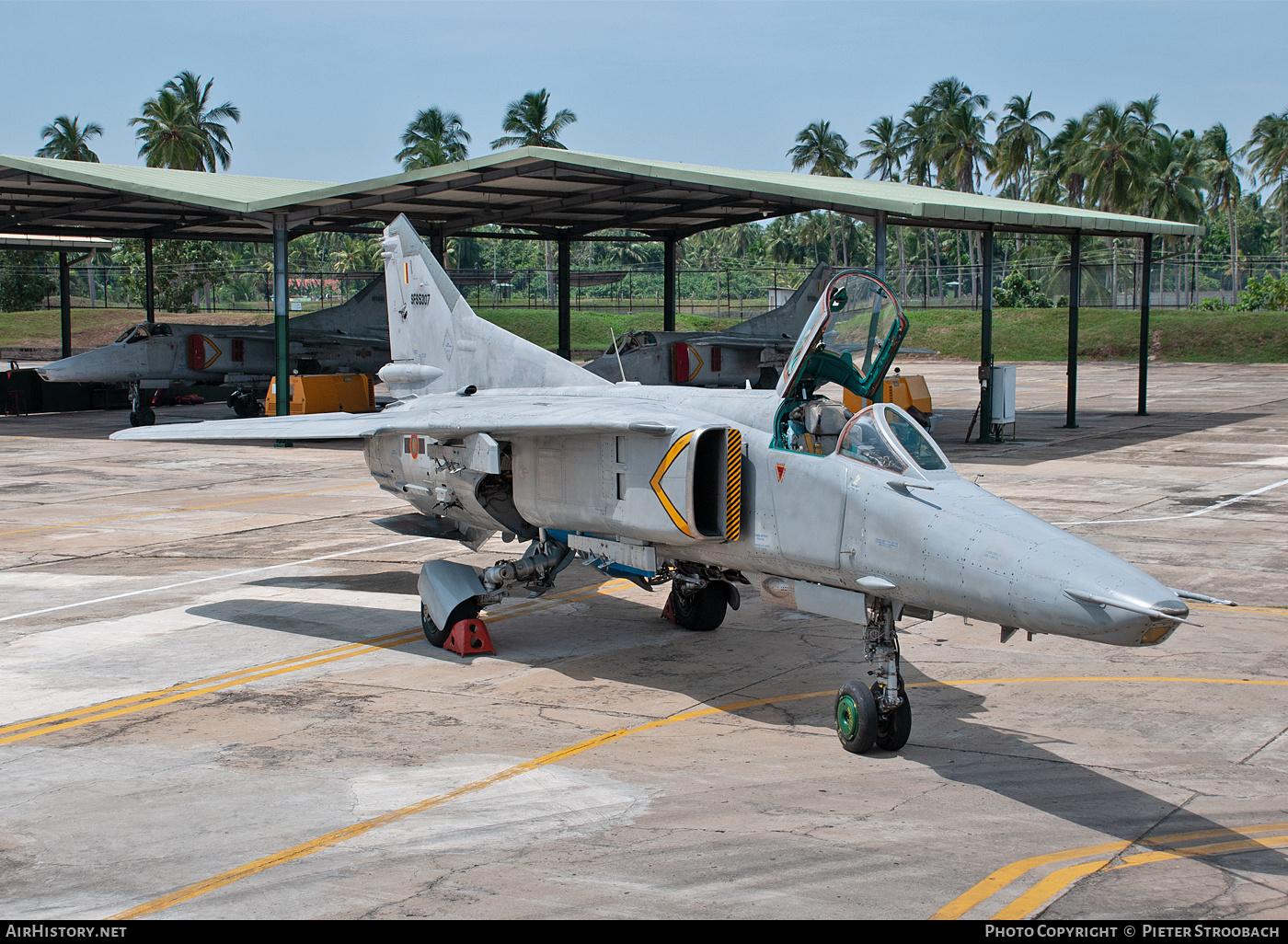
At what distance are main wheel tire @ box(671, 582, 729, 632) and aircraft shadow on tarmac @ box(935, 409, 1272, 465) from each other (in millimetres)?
15415

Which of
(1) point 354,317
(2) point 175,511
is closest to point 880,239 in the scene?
(2) point 175,511

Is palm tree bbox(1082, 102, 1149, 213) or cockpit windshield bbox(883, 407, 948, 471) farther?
palm tree bbox(1082, 102, 1149, 213)

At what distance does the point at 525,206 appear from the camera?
119 feet

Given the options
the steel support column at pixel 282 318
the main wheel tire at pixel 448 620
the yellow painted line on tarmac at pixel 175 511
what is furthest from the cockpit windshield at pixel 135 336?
the main wheel tire at pixel 448 620

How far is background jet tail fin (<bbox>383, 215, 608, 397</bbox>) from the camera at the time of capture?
13820 mm

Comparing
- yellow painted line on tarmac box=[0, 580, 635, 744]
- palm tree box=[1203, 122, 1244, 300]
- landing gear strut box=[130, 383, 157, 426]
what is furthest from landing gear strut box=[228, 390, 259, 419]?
palm tree box=[1203, 122, 1244, 300]

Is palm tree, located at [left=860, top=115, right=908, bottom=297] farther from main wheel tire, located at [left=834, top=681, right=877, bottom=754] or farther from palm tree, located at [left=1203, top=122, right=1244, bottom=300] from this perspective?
main wheel tire, located at [left=834, top=681, right=877, bottom=754]

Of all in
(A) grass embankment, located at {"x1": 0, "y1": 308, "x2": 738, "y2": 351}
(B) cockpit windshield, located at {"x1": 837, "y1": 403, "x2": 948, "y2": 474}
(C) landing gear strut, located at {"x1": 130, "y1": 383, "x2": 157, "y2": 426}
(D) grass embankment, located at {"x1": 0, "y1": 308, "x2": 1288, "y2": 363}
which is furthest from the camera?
(A) grass embankment, located at {"x1": 0, "y1": 308, "x2": 738, "y2": 351}

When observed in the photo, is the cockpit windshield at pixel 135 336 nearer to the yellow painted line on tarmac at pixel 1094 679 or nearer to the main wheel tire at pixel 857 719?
the yellow painted line on tarmac at pixel 1094 679

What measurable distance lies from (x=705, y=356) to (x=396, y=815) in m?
31.0

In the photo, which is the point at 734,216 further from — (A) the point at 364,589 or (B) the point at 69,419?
(A) the point at 364,589

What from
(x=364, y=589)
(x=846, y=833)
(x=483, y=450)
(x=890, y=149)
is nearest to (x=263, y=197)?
(x=364, y=589)

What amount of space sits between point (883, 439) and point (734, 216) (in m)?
31.8

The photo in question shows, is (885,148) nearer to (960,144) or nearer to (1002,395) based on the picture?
(960,144)
